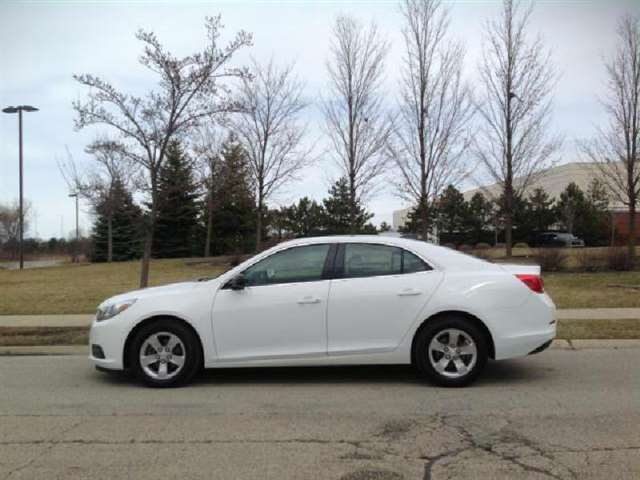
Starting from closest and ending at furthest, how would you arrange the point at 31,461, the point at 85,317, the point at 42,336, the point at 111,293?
the point at 31,461, the point at 42,336, the point at 85,317, the point at 111,293

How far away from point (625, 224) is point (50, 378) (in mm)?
56084

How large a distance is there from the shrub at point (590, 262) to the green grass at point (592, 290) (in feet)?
2.55

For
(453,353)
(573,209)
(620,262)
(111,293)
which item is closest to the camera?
(453,353)

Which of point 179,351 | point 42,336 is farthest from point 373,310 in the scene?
point 42,336

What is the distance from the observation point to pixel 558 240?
4397 cm

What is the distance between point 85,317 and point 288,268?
640cm

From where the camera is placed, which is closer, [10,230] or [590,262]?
[590,262]

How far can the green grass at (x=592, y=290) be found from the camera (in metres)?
12.2

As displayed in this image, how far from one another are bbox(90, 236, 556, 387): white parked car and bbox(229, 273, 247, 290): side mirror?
0.03ft

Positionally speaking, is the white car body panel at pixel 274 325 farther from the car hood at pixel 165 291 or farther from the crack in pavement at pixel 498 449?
the crack in pavement at pixel 498 449

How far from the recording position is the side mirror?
258 inches

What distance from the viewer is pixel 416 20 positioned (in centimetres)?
1888

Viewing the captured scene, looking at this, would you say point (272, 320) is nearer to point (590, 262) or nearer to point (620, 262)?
point (620, 262)

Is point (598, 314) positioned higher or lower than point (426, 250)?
lower
